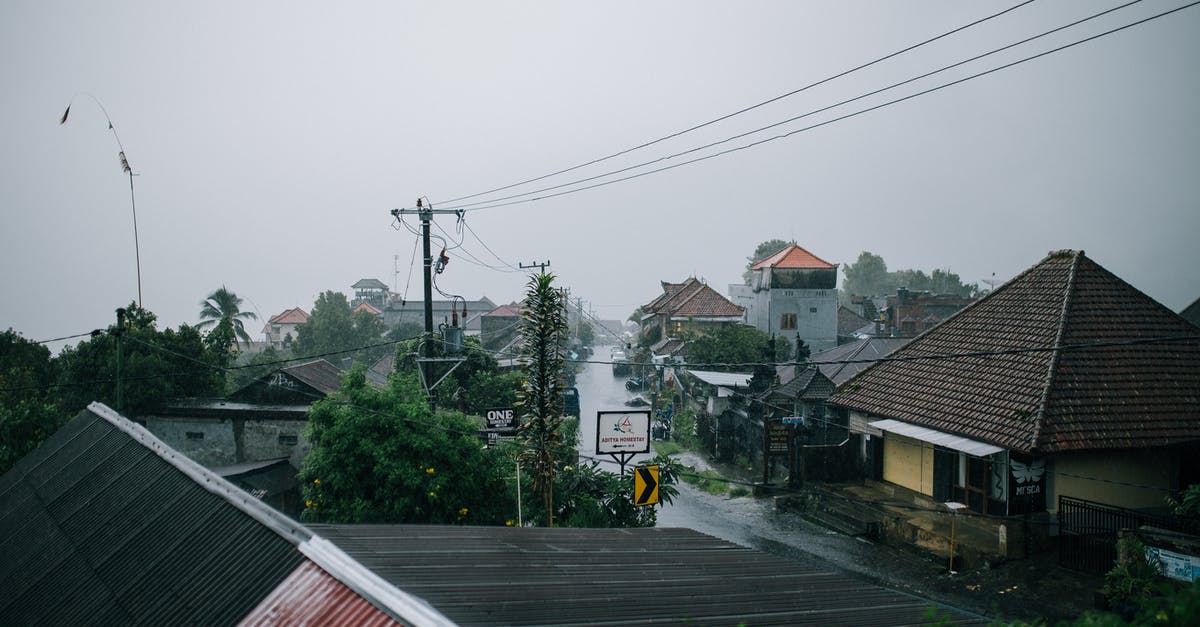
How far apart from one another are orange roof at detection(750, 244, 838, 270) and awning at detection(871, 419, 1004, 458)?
34.1 metres

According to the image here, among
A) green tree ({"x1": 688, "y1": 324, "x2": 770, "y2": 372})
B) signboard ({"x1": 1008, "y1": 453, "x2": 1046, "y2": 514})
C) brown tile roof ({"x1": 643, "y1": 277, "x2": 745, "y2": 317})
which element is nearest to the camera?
signboard ({"x1": 1008, "y1": 453, "x2": 1046, "y2": 514})

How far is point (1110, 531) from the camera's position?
1415 centimetres

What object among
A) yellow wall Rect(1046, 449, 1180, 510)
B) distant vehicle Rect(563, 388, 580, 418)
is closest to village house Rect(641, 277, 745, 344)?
distant vehicle Rect(563, 388, 580, 418)

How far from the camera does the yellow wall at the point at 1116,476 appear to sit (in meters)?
15.4

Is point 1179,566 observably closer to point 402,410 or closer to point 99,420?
point 402,410

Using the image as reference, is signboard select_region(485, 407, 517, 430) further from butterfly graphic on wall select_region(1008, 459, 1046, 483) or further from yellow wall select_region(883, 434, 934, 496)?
butterfly graphic on wall select_region(1008, 459, 1046, 483)

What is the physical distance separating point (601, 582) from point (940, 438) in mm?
12433

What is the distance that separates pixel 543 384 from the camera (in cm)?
1569

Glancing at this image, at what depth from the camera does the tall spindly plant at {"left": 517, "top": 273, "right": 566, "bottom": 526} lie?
1530cm

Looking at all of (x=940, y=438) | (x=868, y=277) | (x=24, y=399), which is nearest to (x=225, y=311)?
(x=24, y=399)

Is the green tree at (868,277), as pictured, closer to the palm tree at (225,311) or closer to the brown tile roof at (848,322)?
the brown tile roof at (848,322)

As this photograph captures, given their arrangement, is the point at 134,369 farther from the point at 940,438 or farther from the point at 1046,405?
the point at 1046,405

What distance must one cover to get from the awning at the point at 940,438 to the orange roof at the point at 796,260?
34.1 m

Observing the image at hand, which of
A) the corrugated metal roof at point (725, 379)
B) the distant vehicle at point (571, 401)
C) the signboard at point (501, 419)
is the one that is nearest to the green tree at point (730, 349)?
the corrugated metal roof at point (725, 379)
